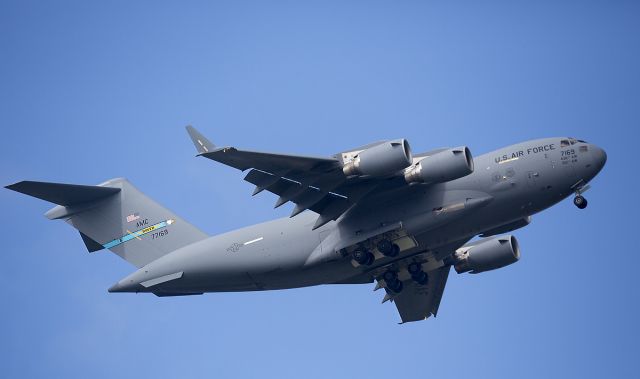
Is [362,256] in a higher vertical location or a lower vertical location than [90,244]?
lower

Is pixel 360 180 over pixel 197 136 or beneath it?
beneath

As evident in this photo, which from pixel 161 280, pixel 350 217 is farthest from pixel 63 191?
pixel 350 217

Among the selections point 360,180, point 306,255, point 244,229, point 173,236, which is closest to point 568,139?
point 360,180

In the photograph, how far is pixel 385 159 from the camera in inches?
797

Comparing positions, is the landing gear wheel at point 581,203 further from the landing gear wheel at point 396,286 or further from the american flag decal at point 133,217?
the american flag decal at point 133,217

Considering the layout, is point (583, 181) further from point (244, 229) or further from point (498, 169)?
point (244, 229)

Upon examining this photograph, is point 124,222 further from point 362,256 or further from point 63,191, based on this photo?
point 362,256

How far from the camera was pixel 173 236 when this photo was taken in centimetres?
2522

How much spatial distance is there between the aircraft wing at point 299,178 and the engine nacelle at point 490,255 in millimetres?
5163

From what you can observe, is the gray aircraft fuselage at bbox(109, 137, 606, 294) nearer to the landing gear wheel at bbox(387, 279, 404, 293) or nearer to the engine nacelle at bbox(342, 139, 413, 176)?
the landing gear wheel at bbox(387, 279, 404, 293)

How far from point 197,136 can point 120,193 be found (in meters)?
6.87

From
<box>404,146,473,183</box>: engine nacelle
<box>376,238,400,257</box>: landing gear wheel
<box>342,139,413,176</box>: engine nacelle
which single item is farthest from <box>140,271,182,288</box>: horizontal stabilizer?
<box>404,146,473,183</box>: engine nacelle

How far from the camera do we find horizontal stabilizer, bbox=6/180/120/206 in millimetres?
22772

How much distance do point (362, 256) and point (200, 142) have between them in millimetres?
5282
